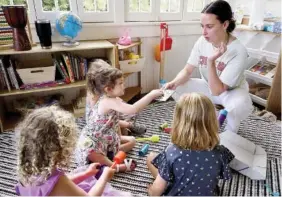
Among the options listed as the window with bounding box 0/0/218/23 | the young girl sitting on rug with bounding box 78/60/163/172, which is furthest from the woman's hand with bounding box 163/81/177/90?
the window with bounding box 0/0/218/23

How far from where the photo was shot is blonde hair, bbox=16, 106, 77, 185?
0.77 metres

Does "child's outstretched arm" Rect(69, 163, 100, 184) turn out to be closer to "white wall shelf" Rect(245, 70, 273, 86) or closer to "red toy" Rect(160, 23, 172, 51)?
"red toy" Rect(160, 23, 172, 51)

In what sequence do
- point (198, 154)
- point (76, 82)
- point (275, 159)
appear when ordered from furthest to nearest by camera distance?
1. point (76, 82)
2. point (275, 159)
3. point (198, 154)

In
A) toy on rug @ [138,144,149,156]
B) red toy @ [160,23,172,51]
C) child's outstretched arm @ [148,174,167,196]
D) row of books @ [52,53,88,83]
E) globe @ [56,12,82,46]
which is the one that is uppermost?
globe @ [56,12,82,46]

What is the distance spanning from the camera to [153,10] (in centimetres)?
232

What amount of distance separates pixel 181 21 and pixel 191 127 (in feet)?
6.06

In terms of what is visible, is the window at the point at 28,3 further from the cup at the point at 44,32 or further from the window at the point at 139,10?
the window at the point at 139,10

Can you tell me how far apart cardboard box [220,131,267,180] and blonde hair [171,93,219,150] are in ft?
1.84

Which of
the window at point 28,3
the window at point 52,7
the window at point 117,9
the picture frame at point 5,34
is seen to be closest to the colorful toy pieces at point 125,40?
the window at point 117,9

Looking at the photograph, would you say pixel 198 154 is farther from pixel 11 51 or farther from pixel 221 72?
pixel 11 51

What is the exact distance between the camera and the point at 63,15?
5.95 ft

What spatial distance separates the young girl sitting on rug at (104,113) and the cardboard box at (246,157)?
1.83 feet

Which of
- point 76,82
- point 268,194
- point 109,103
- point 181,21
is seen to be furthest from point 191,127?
point 181,21

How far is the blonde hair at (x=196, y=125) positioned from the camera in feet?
2.86
